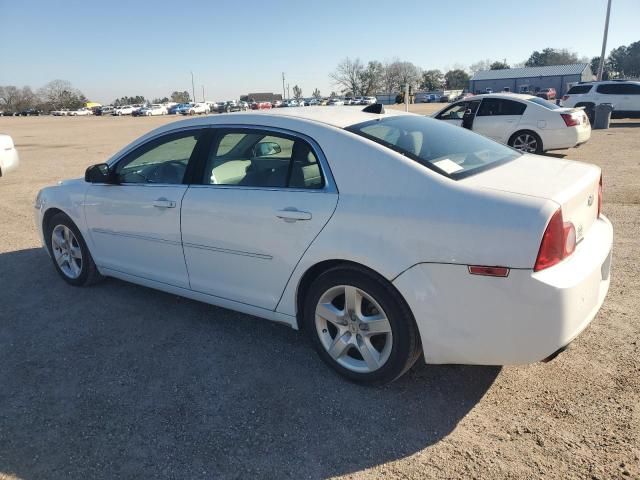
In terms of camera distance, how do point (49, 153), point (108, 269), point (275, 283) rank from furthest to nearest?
point (49, 153)
point (108, 269)
point (275, 283)

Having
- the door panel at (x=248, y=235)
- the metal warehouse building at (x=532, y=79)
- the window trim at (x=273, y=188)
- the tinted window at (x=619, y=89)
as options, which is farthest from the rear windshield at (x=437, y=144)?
the metal warehouse building at (x=532, y=79)

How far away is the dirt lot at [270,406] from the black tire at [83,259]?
1.59 feet

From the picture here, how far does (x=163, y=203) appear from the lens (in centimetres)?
364

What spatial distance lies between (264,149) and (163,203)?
2.81 feet

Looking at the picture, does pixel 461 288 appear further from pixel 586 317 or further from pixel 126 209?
pixel 126 209

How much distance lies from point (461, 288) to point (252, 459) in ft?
4.36

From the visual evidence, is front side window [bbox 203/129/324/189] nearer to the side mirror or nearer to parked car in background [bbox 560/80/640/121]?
the side mirror

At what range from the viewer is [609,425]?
8.34ft

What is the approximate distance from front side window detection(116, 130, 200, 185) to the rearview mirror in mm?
477

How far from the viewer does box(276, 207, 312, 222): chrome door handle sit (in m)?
2.90

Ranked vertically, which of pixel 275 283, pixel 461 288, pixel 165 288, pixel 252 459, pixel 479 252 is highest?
pixel 479 252

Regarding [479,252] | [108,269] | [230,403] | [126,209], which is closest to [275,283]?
[230,403]

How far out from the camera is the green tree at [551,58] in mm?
111562

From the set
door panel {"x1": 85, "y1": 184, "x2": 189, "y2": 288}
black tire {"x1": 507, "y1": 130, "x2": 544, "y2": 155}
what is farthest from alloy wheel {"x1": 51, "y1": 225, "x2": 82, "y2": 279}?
black tire {"x1": 507, "y1": 130, "x2": 544, "y2": 155}
